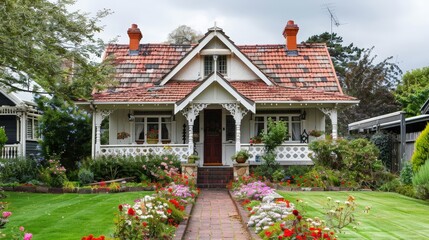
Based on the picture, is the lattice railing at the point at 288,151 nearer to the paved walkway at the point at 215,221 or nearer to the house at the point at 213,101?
the house at the point at 213,101

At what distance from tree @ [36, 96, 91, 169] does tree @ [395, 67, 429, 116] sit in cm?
2043

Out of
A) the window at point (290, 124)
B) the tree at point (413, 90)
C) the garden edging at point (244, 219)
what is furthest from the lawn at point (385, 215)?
the tree at point (413, 90)

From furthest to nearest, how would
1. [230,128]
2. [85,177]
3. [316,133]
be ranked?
[230,128]
[316,133]
[85,177]

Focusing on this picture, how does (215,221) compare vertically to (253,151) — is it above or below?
below

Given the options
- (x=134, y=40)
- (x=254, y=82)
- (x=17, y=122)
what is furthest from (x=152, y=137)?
(x=17, y=122)

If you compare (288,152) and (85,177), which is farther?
(288,152)

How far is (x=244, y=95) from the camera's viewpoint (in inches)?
774

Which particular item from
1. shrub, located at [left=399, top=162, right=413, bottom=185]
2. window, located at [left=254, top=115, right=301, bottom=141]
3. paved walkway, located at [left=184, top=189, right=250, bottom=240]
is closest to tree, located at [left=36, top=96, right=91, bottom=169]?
window, located at [left=254, top=115, right=301, bottom=141]

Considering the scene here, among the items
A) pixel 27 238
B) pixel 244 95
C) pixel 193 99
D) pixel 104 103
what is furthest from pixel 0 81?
pixel 27 238

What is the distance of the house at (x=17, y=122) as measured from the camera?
23188 mm

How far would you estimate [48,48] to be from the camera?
14516 mm

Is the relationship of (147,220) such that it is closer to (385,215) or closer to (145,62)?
(385,215)

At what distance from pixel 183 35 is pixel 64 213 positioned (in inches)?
1434

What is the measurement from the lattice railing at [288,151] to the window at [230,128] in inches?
68.2
